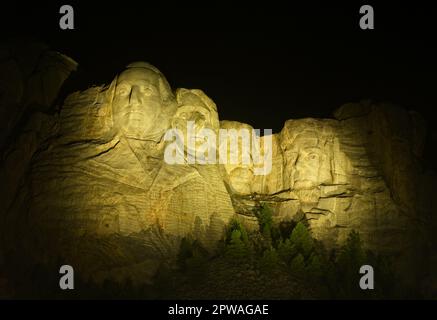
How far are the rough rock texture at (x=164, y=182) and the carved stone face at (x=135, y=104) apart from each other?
0.14 ft

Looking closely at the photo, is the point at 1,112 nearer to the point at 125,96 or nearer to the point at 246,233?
the point at 125,96

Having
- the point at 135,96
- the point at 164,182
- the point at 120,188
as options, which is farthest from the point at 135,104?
the point at 120,188

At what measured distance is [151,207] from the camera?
30.4 meters

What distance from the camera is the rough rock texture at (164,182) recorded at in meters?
29.3

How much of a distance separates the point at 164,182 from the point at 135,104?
11.1 feet

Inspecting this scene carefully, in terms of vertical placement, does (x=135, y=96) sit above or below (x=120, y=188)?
above

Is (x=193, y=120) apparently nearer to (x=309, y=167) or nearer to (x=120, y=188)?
(x=120, y=188)

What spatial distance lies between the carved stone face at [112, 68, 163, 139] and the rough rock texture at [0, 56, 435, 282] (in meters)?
0.04

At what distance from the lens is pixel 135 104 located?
31578 mm

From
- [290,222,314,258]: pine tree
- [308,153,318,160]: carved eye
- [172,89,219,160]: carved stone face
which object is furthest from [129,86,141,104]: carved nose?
[308,153,318,160]: carved eye

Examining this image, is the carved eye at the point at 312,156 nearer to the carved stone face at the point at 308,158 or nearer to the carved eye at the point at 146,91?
the carved stone face at the point at 308,158

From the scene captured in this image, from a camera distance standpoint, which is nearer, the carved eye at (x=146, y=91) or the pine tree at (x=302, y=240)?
the pine tree at (x=302, y=240)

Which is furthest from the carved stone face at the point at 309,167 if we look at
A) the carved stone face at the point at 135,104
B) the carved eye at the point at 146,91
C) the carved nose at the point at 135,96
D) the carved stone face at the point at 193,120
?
the carved nose at the point at 135,96

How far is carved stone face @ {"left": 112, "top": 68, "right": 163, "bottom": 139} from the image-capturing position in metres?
31.6
